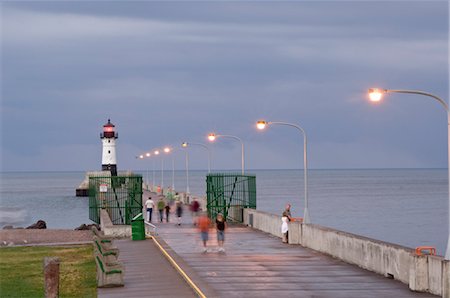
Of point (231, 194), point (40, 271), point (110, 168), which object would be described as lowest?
point (40, 271)

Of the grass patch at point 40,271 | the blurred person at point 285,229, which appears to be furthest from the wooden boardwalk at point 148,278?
the blurred person at point 285,229

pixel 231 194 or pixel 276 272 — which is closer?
pixel 276 272

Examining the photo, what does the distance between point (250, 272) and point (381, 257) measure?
13.7 feet

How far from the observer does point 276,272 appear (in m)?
28.3

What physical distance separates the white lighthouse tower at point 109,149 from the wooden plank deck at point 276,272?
88.9 meters

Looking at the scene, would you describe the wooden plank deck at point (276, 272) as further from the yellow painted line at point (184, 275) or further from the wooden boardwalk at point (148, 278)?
the wooden boardwalk at point (148, 278)

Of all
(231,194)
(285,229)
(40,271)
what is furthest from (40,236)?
(40,271)

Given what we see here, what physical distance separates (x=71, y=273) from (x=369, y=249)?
10.5 m

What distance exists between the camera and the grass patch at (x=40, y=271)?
2728cm

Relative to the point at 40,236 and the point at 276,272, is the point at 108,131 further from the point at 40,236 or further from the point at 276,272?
the point at 276,272

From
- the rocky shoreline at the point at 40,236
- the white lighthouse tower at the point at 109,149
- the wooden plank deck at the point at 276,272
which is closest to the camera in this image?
the wooden plank deck at the point at 276,272

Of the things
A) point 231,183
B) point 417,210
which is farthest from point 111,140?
point 231,183

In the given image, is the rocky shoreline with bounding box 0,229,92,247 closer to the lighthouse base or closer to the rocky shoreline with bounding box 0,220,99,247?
the rocky shoreline with bounding box 0,220,99,247

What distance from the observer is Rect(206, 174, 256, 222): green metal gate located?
53.3m
